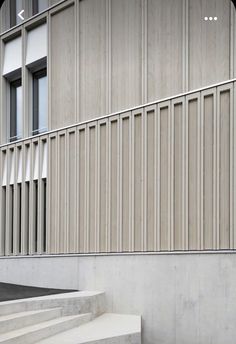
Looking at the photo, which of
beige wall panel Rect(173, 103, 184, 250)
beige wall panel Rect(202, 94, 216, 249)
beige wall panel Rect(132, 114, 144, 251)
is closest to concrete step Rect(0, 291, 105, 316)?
beige wall panel Rect(132, 114, 144, 251)

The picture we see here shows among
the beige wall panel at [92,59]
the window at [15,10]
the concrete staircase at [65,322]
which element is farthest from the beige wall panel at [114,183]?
the window at [15,10]

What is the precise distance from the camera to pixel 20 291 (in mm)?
12750

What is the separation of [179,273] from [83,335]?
85.9 inches

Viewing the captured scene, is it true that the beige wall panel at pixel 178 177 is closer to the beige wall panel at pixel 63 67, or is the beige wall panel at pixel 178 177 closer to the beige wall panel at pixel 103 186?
the beige wall panel at pixel 103 186

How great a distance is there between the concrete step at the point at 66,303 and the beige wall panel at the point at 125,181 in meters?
1.24

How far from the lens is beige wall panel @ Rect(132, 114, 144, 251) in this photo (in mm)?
11953

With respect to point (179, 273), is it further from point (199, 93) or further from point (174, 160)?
point (199, 93)

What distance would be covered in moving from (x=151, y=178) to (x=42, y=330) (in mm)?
3924

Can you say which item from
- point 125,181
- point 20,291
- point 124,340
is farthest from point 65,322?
point 125,181

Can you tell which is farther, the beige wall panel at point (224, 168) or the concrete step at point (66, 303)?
the beige wall panel at point (224, 168)

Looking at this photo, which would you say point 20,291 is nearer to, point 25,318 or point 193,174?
point 25,318

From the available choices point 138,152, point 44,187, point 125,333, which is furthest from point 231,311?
point 44,187

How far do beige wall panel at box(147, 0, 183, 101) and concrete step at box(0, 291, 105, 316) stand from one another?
4257 millimetres

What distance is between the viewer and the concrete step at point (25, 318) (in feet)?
30.0
